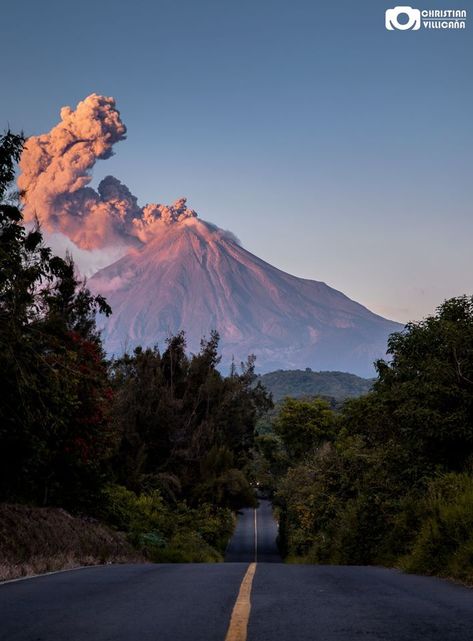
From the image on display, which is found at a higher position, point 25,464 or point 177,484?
point 25,464

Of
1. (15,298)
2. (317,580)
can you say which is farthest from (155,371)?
(317,580)

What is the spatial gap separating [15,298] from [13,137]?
21.1 feet

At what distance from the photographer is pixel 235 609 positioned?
725 cm

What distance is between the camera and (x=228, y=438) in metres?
61.8

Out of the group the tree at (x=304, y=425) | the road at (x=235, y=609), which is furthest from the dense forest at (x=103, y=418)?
→ the tree at (x=304, y=425)

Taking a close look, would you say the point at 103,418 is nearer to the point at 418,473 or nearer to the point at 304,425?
the point at 418,473

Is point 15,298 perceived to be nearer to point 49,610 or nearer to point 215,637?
point 49,610

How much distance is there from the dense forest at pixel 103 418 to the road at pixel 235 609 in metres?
6.03

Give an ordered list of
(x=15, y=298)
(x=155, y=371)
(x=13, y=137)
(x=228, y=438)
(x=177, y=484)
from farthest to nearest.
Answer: (x=228, y=438) → (x=155, y=371) → (x=177, y=484) → (x=13, y=137) → (x=15, y=298)

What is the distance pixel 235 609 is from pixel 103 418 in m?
19.2

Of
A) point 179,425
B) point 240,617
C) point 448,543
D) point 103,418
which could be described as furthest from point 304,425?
point 240,617

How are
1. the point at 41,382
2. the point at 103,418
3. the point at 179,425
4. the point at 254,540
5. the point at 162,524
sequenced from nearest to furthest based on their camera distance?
1. the point at 41,382
2. the point at 103,418
3. the point at 162,524
4. the point at 179,425
5. the point at 254,540

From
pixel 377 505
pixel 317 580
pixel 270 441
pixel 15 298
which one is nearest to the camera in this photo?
pixel 317 580

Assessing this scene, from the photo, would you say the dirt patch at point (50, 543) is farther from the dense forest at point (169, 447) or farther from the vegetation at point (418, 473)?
the vegetation at point (418, 473)
